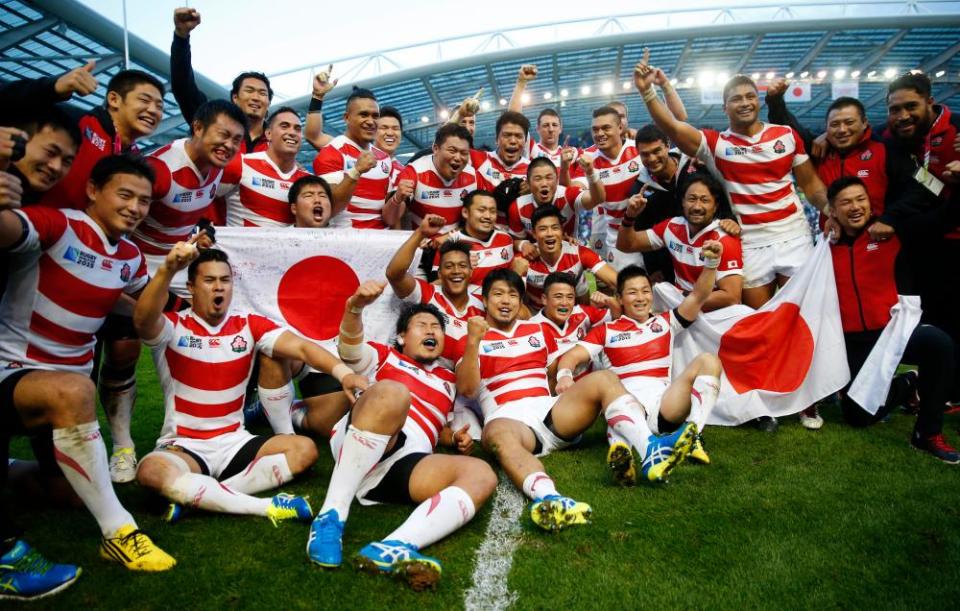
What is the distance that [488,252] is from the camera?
207 inches

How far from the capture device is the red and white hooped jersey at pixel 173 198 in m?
4.07

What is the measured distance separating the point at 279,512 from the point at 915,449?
4.15m

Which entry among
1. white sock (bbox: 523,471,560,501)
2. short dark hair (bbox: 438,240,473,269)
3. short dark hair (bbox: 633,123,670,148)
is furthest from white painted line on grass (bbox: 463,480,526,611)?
short dark hair (bbox: 633,123,670,148)

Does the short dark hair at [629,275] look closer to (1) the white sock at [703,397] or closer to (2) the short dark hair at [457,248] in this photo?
(1) the white sock at [703,397]

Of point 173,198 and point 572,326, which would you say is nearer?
point 173,198

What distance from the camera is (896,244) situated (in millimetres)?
4430

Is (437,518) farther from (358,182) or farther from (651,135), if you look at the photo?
(651,135)

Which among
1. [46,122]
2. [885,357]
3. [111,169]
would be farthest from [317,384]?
[885,357]

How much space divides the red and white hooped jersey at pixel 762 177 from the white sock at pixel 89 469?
16.2 feet

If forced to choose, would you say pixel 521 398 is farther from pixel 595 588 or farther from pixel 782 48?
pixel 782 48

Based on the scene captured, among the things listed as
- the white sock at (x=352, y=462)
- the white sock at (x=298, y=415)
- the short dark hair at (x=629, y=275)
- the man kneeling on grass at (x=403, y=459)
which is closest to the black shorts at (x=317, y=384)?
the white sock at (x=298, y=415)

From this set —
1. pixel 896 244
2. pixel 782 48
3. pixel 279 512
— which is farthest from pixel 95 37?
pixel 782 48

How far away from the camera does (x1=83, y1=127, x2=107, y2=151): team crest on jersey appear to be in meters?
3.50

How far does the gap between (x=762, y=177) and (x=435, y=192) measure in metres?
2.92
